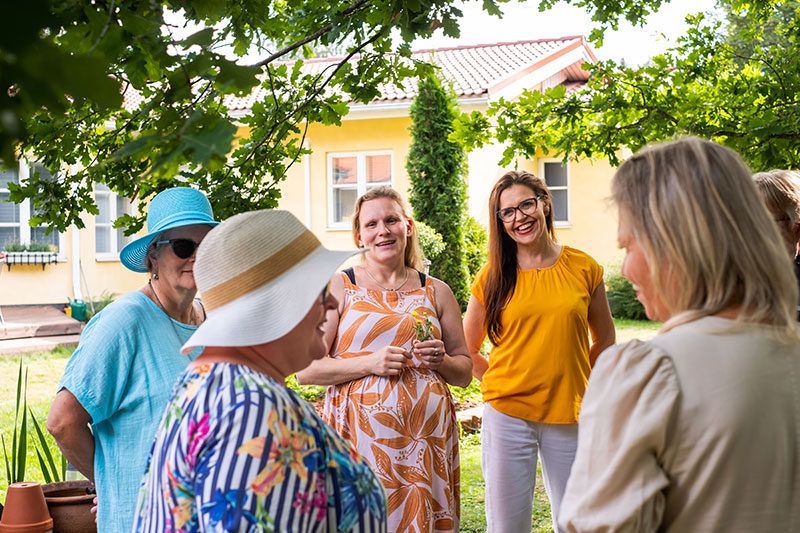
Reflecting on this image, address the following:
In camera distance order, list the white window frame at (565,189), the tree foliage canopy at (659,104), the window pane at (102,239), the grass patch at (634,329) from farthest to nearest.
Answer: the white window frame at (565,189), the window pane at (102,239), the grass patch at (634,329), the tree foliage canopy at (659,104)

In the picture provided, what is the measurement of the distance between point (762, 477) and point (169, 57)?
63.0 inches

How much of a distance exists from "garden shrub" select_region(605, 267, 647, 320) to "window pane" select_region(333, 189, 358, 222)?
643cm

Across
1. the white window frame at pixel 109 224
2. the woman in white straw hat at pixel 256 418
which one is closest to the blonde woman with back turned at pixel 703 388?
the woman in white straw hat at pixel 256 418

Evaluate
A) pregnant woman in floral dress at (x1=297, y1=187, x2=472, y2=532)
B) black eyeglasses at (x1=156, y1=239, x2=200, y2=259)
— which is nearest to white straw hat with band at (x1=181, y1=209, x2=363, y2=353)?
A: black eyeglasses at (x1=156, y1=239, x2=200, y2=259)

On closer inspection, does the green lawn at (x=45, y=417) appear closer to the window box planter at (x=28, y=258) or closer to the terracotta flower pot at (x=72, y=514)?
the terracotta flower pot at (x=72, y=514)

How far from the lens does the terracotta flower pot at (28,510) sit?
10.3ft

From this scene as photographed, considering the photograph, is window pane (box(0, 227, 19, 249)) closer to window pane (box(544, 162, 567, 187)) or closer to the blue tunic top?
window pane (box(544, 162, 567, 187))

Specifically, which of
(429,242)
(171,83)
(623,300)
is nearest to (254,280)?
(171,83)

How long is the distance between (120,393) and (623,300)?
15772 mm

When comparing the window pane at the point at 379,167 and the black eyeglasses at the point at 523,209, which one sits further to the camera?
the window pane at the point at 379,167

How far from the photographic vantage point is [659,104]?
17.7ft

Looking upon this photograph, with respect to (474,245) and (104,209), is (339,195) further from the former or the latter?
(104,209)

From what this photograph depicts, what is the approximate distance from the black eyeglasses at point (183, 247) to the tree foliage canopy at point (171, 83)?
290 millimetres

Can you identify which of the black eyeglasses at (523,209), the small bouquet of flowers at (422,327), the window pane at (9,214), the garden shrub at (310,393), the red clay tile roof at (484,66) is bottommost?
the garden shrub at (310,393)
